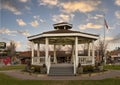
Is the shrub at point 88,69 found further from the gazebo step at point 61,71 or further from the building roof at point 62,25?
the building roof at point 62,25

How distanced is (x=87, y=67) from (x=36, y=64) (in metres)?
5.84

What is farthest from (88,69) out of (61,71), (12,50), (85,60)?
(12,50)

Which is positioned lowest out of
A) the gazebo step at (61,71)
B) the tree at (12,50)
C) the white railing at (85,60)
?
the gazebo step at (61,71)

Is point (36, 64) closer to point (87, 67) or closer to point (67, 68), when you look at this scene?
point (67, 68)

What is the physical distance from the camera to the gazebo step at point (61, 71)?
25.6 meters

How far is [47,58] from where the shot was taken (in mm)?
27250

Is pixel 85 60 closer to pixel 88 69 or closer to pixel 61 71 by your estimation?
pixel 88 69

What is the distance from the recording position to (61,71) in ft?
86.5

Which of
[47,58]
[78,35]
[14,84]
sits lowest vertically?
[14,84]

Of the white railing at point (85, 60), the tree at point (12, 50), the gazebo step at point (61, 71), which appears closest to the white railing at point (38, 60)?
the gazebo step at point (61, 71)

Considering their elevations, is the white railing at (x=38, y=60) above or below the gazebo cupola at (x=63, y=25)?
below

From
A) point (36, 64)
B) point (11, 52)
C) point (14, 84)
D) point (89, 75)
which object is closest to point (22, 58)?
point (11, 52)

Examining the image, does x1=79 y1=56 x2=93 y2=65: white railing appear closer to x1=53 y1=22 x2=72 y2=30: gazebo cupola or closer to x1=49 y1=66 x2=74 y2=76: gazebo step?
x1=49 y1=66 x2=74 y2=76: gazebo step

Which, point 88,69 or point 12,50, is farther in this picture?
point 12,50
